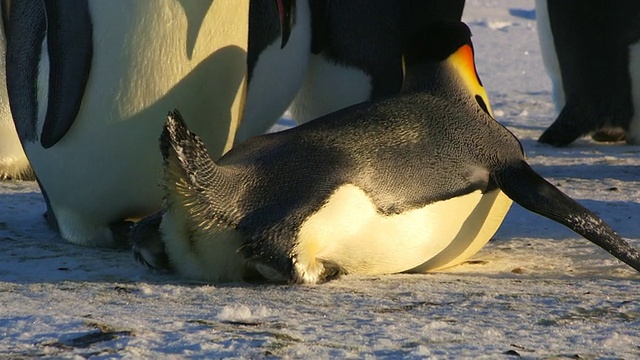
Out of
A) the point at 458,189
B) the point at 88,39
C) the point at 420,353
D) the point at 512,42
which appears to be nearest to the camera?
the point at 420,353

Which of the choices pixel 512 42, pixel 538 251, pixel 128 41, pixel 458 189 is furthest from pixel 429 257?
pixel 512 42

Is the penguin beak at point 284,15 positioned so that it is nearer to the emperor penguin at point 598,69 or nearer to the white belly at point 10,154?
the white belly at point 10,154

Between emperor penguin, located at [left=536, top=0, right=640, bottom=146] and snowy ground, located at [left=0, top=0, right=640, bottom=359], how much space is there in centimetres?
228

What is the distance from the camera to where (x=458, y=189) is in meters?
3.20

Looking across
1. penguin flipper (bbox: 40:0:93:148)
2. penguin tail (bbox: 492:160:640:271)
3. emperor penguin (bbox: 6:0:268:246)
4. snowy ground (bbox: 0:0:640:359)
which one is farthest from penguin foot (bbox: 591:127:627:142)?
penguin flipper (bbox: 40:0:93:148)

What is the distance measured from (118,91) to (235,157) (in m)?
0.52

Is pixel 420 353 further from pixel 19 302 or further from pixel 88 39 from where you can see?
pixel 88 39

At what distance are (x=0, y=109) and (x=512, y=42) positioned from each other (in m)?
7.58

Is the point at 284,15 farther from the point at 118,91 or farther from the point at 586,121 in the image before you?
the point at 586,121

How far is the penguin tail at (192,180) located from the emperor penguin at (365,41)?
2.21m

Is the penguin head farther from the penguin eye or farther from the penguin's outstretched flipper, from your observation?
the penguin's outstretched flipper

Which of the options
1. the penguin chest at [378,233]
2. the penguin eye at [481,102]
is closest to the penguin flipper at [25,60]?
the penguin chest at [378,233]

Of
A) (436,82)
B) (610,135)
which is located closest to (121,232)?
(436,82)

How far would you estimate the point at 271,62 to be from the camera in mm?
4625
